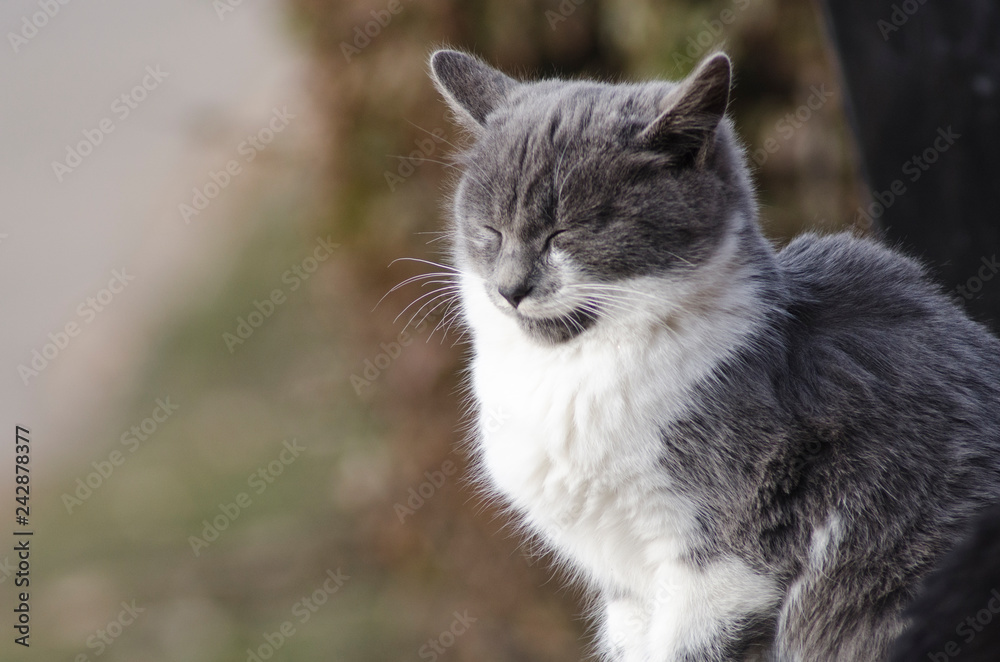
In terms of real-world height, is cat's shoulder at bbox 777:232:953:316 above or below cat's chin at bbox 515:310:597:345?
below

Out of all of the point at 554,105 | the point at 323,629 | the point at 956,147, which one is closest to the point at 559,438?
the point at 554,105

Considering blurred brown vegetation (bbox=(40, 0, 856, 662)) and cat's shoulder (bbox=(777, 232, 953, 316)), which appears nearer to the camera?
cat's shoulder (bbox=(777, 232, 953, 316))

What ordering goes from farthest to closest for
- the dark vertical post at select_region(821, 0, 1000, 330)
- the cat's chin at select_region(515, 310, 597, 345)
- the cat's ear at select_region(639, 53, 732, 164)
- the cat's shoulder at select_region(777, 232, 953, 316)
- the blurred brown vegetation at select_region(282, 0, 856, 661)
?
the blurred brown vegetation at select_region(282, 0, 856, 661)
the dark vertical post at select_region(821, 0, 1000, 330)
the cat's shoulder at select_region(777, 232, 953, 316)
the cat's chin at select_region(515, 310, 597, 345)
the cat's ear at select_region(639, 53, 732, 164)

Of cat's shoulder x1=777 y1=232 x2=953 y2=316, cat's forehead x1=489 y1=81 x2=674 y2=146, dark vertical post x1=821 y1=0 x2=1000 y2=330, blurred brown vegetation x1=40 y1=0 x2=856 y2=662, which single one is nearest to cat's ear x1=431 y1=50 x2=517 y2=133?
cat's forehead x1=489 y1=81 x2=674 y2=146

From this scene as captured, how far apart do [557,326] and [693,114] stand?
0.46 m

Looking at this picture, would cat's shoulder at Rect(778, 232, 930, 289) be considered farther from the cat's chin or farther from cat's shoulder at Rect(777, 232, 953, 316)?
the cat's chin

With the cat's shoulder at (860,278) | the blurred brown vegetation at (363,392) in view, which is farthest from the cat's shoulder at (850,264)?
the blurred brown vegetation at (363,392)

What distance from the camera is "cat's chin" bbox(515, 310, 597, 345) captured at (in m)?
1.66

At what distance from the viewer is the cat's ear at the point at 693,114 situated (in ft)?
4.78

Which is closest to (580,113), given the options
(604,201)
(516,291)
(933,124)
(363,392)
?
(604,201)

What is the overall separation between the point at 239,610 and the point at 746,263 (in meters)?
3.78

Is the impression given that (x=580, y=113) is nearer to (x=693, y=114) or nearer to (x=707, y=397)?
(x=693, y=114)

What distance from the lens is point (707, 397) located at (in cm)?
161

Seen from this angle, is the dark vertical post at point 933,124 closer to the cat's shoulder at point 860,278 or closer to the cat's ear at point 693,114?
the cat's shoulder at point 860,278
